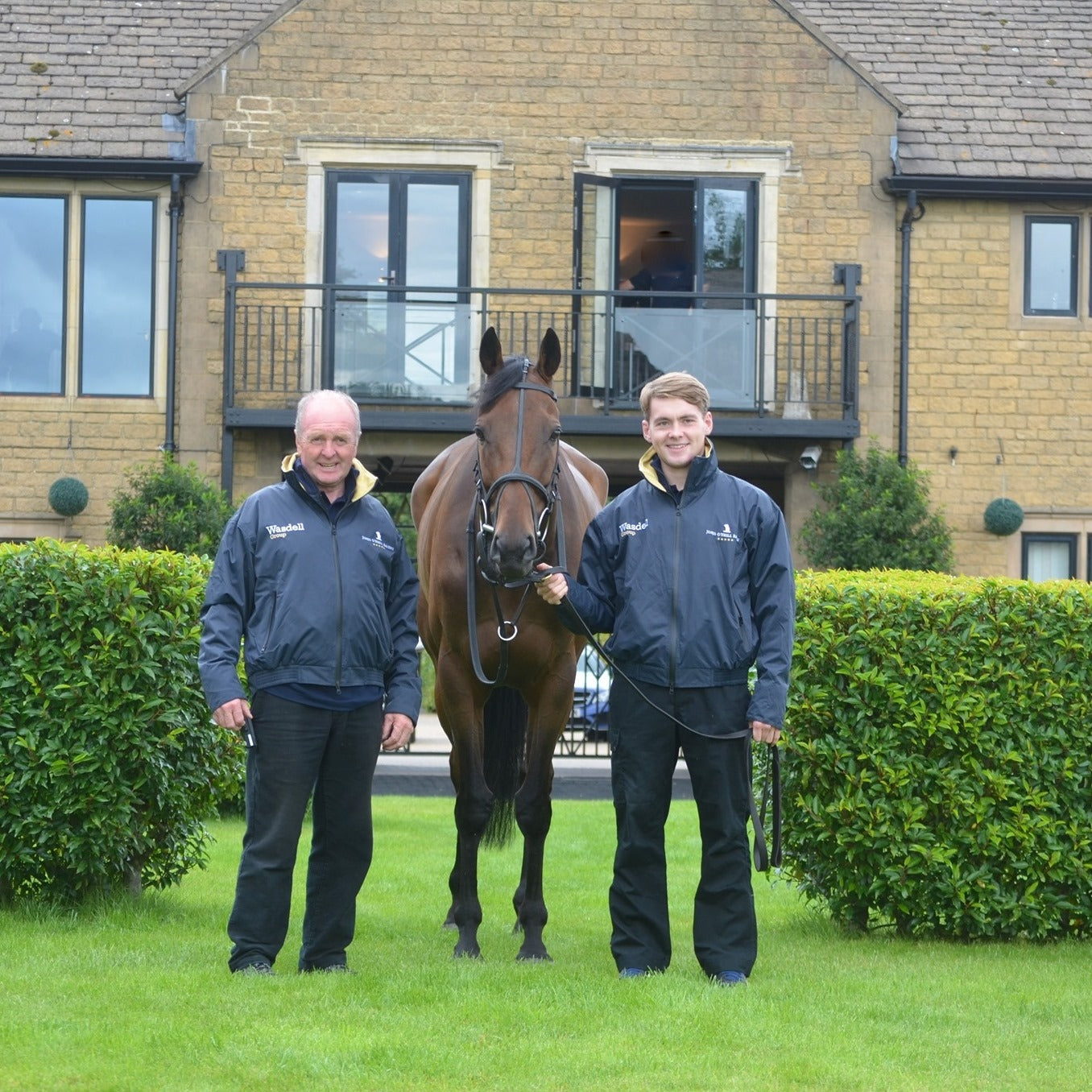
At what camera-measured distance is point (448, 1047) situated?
4.84 metres

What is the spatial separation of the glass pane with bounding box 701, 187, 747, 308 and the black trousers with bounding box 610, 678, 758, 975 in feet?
41.7

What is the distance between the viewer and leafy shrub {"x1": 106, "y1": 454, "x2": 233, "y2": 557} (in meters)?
16.3

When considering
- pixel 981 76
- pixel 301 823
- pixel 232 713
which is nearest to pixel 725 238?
pixel 981 76

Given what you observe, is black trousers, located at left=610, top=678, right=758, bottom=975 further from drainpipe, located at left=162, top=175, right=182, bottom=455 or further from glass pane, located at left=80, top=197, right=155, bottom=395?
glass pane, located at left=80, top=197, right=155, bottom=395

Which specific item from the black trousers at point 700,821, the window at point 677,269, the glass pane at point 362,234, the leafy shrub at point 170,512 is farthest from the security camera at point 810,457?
the black trousers at point 700,821

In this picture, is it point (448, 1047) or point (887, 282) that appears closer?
point (448, 1047)

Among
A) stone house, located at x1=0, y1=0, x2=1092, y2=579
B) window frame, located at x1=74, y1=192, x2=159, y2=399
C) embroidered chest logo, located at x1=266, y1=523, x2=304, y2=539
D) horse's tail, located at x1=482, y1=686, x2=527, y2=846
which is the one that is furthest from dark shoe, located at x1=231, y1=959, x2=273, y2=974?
window frame, located at x1=74, y1=192, x2=159, y2=399

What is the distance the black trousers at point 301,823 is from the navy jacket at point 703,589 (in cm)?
98

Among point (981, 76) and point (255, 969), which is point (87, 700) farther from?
point (981, 76)

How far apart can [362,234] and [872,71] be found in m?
6.27

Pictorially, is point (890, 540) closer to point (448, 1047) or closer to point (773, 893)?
point (773, 893)

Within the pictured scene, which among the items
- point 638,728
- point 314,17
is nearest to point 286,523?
point 638,728

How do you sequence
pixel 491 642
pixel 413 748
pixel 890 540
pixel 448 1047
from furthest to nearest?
pixel 413 748
pixel 890 540
pixel 491 642
pixel 448 1047

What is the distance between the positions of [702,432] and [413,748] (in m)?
13.3
